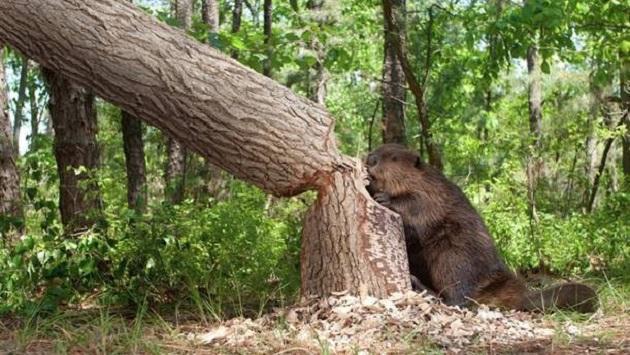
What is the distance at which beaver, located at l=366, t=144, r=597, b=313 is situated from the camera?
17.0 ft

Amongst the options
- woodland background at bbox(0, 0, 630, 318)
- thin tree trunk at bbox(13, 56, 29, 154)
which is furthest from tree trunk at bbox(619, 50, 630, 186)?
thin tree trunk at bbox(13, 56, 29, 154)

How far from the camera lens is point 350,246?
4.68 m

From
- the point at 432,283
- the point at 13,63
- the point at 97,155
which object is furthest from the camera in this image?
the point at 13,63

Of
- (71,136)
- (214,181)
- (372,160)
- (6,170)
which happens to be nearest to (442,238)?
(372,160)

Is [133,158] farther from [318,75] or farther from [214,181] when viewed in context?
[318,75]

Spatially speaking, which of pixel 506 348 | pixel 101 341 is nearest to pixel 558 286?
pixel 506 348

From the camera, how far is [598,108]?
14.6 metres

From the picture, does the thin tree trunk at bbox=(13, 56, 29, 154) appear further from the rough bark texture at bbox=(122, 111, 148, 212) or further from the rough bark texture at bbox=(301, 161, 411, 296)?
the rough bark texture at bbox=(301, 161, 411, 296)

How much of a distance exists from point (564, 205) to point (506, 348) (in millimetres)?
8129

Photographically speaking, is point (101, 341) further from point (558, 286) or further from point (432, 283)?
point (558, 286)

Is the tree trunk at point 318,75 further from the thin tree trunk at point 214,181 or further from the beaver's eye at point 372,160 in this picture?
the beaver's eye at point 372,160

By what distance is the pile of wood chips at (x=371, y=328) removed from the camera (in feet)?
13.4

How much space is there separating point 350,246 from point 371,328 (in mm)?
591

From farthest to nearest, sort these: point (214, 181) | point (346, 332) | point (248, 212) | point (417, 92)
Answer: point (214, 181)
point (417, 92)
point (248, 212)
point (346, 332)
